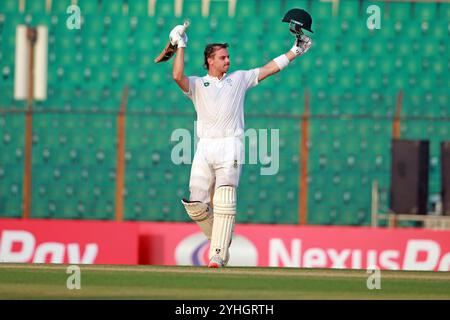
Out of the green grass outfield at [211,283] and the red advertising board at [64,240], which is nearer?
the green grass outfield at [211,283]

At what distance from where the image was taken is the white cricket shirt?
934cm

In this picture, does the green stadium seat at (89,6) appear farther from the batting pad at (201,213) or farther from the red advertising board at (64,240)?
the batting pad at (201,213)

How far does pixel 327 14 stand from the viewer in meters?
20.0

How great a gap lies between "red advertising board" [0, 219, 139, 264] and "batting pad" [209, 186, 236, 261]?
499 cm

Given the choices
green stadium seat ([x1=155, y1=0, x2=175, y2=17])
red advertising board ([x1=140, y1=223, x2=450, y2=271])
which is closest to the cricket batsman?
red advertising board ([x1=140, y1=223, x2=450, y2=271])

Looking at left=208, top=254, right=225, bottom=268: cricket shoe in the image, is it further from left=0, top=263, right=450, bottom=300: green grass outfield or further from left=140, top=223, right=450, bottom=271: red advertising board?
left=140, top=223, right=450, bottom=271: red advertising board

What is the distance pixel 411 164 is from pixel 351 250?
1868mm

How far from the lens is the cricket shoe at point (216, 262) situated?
9.07 metres

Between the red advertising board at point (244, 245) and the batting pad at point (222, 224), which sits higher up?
the batting pad at point (222, 224)

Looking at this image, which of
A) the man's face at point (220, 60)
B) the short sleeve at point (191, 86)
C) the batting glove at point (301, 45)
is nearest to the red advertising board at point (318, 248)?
the batting glove at point (301, 45)

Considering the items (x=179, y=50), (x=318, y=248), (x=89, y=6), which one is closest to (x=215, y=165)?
(x=179, y=50)

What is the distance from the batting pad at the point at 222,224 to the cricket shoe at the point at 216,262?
0.09 feet

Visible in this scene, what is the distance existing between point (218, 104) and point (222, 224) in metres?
1.01
